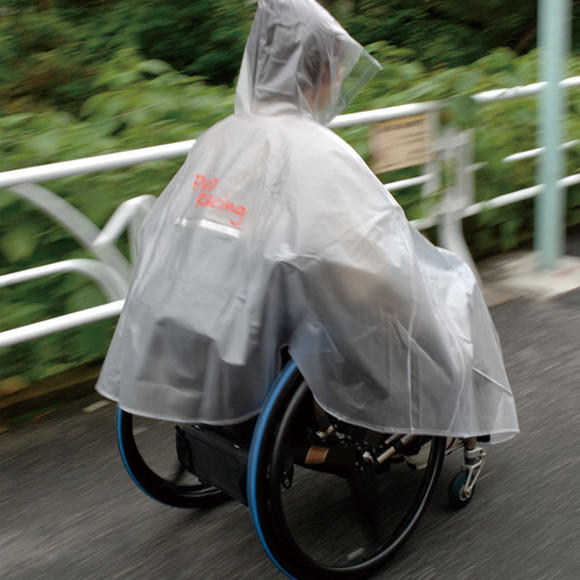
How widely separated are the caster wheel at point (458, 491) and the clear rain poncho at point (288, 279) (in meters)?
0.45

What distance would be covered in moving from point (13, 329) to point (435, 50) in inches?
279

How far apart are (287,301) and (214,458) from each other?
618mm

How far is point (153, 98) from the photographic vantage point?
472 centimetres

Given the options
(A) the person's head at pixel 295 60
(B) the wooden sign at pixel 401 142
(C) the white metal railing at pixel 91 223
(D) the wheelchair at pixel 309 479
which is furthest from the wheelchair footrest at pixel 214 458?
(B) the wooden sign at pixel 401 142

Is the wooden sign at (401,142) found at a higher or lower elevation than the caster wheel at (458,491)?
higher

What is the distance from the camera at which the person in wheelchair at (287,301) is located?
2.19 m

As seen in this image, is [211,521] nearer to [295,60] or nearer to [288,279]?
[288,279]

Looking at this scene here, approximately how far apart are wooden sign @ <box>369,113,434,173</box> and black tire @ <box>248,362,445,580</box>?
2068 mm

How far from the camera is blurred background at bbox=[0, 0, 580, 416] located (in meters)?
3.91

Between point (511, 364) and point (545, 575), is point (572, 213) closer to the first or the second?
point (511, 364)

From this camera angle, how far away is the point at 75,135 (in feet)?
13.9

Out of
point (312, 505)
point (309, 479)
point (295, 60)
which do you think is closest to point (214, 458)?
point (312, 505)

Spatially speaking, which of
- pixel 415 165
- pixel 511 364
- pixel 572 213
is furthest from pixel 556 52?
pixel 511 364

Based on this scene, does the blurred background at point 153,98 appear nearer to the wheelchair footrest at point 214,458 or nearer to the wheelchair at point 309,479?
the wheelchair at point 309,479
